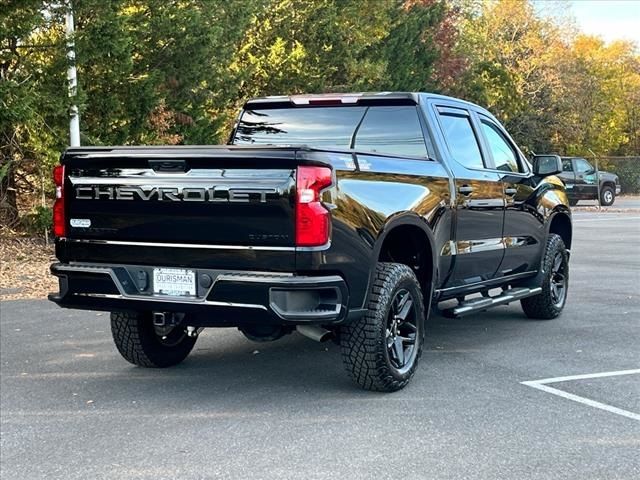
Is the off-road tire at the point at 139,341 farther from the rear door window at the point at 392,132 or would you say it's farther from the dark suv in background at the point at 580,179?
the dark suv in background at the point at 580,179

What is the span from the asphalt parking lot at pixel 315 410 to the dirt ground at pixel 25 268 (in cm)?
238

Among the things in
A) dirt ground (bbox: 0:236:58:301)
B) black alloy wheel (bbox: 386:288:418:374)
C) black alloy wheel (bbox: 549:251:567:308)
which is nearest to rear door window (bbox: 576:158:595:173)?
dirt ground (bbox: 0:236:58:301)

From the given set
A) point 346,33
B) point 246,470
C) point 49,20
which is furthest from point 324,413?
point 346,33

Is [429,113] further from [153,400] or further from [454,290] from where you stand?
[153,400]

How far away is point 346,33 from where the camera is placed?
2305cm

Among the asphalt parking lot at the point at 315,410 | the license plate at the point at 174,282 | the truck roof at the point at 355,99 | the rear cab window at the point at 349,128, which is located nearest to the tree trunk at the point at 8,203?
the asphalt parking lot at the point at 315,410

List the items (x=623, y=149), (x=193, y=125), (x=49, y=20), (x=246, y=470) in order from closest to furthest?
(x=246, y=470) → (x=49, y=20) → (x=193, y=125) → (x=623, y=149)

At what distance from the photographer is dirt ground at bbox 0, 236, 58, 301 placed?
976 cm

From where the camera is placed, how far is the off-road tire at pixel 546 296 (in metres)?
7.59

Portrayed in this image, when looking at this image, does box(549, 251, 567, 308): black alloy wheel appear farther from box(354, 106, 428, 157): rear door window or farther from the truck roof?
box(354, 106, 428, 157): rear door window

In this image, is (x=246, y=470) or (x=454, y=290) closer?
(x=246, y=470)

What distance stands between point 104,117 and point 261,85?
8.30 m

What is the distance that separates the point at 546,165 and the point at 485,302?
1.85 meters

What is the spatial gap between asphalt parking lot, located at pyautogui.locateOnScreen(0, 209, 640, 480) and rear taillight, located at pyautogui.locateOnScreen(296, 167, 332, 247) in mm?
1124
